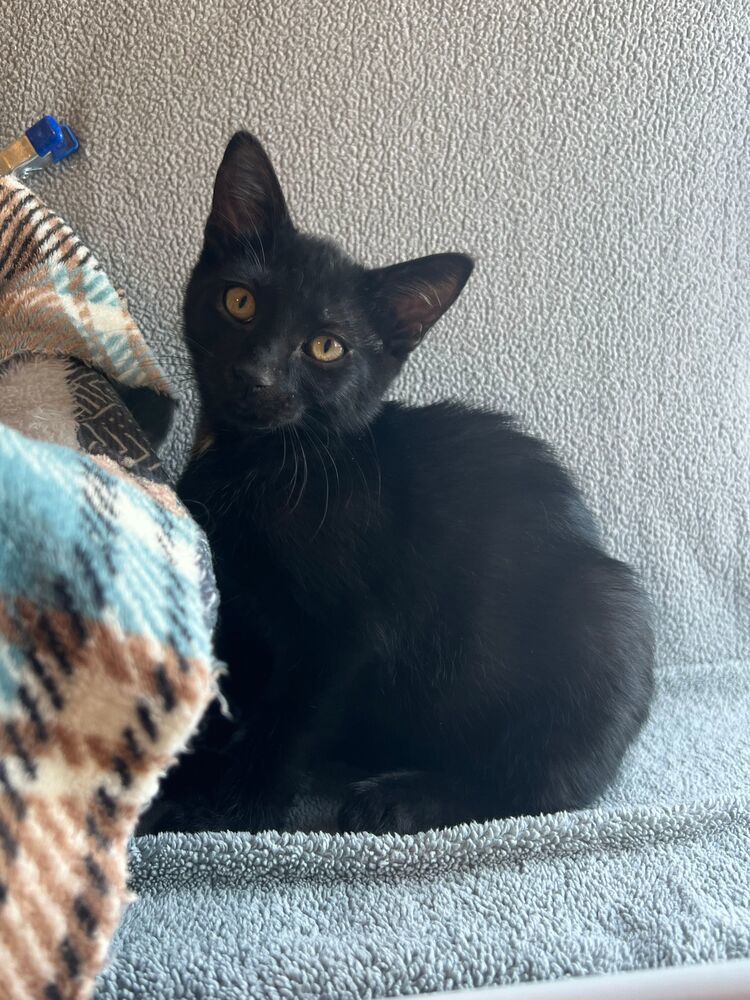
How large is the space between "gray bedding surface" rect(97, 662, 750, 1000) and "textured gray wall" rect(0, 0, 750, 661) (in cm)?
43

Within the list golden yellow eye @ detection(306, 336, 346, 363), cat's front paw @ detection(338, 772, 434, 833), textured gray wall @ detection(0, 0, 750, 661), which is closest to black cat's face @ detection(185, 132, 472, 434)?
golden yellow eye @ detection(306, 336, 346, 363)

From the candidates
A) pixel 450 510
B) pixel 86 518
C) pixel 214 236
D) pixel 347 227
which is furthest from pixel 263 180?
pixel 86 518

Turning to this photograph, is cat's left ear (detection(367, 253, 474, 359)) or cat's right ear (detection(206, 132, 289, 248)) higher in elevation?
cat's right ear (detection(206, 132, 289, 248))

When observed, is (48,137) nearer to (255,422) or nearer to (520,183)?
(255,422)

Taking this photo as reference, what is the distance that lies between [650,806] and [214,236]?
0.70 meters

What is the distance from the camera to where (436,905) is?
63cm

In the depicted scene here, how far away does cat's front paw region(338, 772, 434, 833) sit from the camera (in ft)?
2.52

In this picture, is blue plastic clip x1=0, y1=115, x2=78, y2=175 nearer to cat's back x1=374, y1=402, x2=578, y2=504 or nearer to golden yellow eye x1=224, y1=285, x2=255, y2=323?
golden yellow eye x1=224, y1=285, x2=255, y2=323

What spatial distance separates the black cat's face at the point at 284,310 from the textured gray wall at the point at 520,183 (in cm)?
14

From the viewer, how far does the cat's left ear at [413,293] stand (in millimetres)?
Answer: 862

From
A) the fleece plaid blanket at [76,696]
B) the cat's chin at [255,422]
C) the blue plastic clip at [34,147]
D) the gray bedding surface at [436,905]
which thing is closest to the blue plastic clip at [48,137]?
the blue plastic clip at [34,147]

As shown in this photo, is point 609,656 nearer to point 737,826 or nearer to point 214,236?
point 737,826

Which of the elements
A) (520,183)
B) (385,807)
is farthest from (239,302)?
(385,807)

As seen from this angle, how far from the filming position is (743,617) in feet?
A: 3.53
